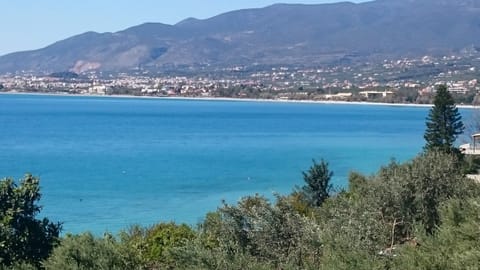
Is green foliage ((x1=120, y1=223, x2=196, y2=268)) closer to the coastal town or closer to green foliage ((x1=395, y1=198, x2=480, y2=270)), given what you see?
green foliage ((x1=395, y1=198, x2=480, y2=270))

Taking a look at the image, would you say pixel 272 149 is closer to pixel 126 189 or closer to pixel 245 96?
pixel 126 189

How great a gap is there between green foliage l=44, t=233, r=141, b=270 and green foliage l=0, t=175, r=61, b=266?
4.69ft

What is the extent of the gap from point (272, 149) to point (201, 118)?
36.4 meters

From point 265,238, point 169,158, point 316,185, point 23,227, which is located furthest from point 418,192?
point 169,158

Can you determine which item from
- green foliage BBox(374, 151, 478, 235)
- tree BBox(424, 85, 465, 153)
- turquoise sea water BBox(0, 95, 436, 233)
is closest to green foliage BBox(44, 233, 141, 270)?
green foliage BBox(374, 151, 478, 235)

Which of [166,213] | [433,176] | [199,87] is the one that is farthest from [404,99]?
[433,176]

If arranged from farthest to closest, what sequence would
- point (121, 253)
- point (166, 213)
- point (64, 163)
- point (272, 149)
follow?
point (272, 149) → point (64, 163) → point (166, 213) → point (121, 253)

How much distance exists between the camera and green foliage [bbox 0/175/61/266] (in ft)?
41.2

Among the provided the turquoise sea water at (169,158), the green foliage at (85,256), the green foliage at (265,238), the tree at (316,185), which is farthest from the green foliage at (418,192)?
the turquoise sea water at (169,158)

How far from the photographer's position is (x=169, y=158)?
48875 millimetres

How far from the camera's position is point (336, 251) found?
34.9ft

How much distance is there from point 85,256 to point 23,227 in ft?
7.61

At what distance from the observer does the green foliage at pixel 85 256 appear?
10.9 metres

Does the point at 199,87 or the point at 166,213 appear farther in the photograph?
the point at 199,87
